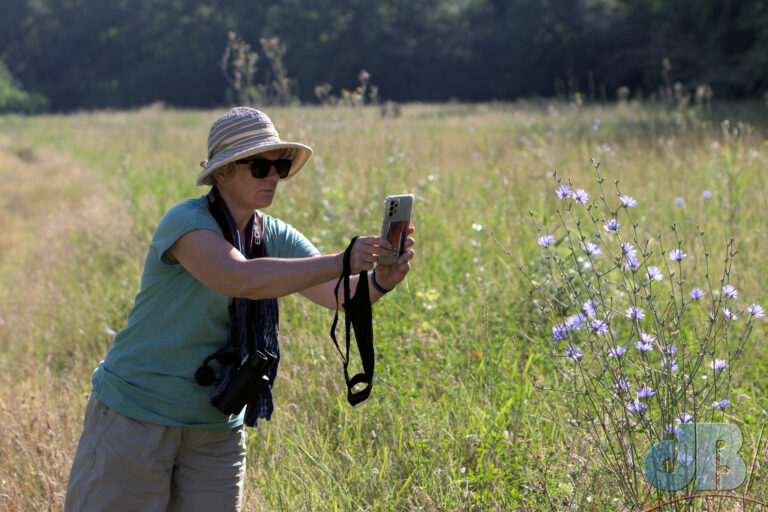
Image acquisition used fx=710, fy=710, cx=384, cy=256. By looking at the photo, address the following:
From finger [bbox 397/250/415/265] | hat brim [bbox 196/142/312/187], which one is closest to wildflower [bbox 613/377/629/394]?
finger [bbox 397/250/415/265]

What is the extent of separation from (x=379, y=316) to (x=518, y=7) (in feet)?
143

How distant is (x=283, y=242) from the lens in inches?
98.8

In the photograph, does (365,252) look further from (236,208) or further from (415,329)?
(415,329)

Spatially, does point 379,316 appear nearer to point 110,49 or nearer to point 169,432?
point 169,432

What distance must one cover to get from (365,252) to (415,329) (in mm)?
1755

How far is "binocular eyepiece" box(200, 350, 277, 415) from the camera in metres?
2.16

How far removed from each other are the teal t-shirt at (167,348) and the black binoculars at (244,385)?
3.0 inches

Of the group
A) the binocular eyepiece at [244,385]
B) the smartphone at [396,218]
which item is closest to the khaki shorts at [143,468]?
the binocular eyepiece at [244,385]

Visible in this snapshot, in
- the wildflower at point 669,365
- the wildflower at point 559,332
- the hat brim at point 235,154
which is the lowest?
the wildflower at point 669,365

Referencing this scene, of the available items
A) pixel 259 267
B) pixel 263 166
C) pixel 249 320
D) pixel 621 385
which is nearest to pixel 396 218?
pixel 259 267

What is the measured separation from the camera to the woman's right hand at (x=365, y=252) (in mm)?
1950

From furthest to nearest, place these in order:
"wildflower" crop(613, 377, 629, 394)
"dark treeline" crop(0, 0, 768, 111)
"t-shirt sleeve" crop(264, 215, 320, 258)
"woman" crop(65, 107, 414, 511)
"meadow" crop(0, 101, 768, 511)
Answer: "dark treeline" crop(0, 0, 768, 111) < "meadow" crop(0, 101, 768, 511) < "t-shirt sleeve" crop(264, 215, 320, 258) < "woman" crop(65, 107, 414, 511) < "wildflower" crop(613, 377, 629, 394)

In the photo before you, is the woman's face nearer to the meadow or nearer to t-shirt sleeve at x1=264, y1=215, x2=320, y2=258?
t-shirt sleeve at x1=264, y1=215, x2=320, y2=258

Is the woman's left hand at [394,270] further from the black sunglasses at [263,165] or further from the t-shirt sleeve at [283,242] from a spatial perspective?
the black sunglasses at [263,165]
